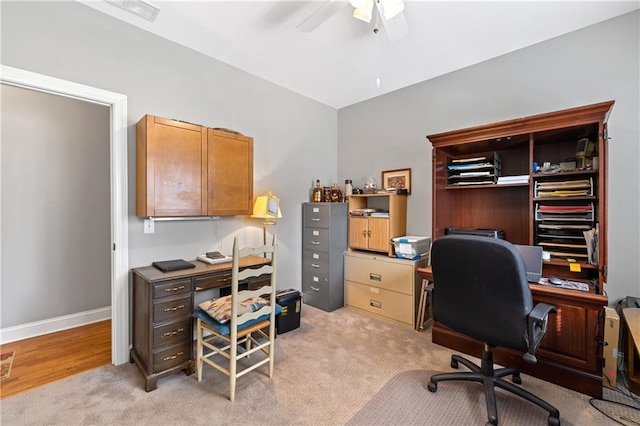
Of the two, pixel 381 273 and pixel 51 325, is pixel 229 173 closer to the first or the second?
pixel 381 273

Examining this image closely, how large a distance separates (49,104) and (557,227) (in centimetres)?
486

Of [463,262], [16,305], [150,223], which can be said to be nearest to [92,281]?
[16,305]

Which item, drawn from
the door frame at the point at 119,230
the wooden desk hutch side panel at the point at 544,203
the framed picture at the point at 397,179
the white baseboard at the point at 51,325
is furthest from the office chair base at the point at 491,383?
the white baseboard at the point at 51,325

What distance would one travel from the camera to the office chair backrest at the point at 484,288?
161cm

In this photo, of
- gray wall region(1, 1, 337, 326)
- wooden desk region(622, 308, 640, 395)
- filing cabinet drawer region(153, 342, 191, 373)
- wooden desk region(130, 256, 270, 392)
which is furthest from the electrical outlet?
wooden desk region(622, 308, 640, 395)

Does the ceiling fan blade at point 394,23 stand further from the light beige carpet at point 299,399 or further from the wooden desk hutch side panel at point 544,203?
the light beige carpet at point 299,399

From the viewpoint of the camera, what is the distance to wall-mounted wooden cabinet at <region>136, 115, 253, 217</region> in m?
2.25

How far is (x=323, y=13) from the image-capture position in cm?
189

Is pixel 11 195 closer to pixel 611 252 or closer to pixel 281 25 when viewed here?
pixel 281 25

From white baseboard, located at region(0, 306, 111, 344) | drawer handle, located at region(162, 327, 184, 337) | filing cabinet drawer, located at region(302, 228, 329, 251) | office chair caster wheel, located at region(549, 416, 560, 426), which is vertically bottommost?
office chair caster wheel, located at region(549, 416, 560, 426)

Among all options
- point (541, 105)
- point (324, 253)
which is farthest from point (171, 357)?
point (541, 105)

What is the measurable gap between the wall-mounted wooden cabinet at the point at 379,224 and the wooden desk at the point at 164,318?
1860mm

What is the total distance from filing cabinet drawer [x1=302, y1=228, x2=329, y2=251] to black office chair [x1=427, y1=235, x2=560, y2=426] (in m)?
1.76

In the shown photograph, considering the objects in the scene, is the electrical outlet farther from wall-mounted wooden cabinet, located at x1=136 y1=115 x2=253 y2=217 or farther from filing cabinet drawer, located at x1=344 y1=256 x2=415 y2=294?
filing cabinet drawer, located at x1=344 y1=256 x2=415 y2=294
